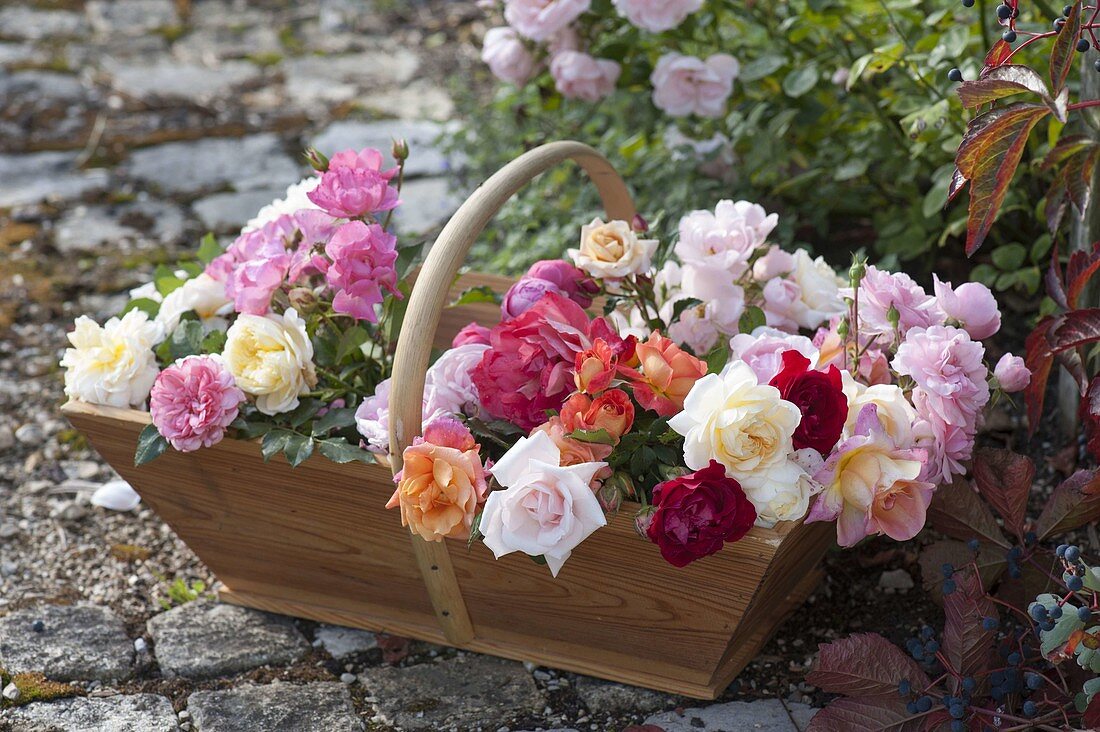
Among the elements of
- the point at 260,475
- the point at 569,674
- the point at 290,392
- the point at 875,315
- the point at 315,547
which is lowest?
the point at 569,674

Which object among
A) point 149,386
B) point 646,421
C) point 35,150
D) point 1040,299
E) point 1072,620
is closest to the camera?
point 1072,620

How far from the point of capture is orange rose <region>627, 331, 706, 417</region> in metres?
1.30

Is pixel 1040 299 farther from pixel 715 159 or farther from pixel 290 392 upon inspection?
pixel 290 392

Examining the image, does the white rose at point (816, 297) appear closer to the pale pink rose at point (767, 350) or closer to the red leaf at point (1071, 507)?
the pale pink rose at point (767, 350)

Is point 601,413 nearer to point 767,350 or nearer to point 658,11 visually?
point 767,350

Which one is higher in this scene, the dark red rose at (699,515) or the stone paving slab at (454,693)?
the dark red rose at (699,515)

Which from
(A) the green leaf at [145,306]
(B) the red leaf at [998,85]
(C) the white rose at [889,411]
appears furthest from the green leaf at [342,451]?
(B) the red leaf at [998,85]

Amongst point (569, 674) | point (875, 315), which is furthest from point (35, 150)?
point (875, 315)

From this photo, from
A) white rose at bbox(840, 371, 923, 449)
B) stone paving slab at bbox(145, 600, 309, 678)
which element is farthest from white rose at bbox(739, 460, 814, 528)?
stone paving slab at bbox(145, 600, 309, 678)

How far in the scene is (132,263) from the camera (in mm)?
2801

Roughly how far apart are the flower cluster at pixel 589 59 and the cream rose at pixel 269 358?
86 centimetres

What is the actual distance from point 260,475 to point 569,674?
511 millimetres

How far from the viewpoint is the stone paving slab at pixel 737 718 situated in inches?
57.2

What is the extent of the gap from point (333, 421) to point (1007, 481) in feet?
2.92
